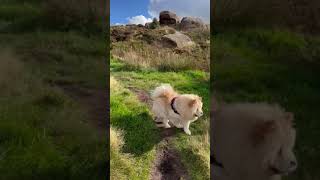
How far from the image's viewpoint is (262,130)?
67.3 inches

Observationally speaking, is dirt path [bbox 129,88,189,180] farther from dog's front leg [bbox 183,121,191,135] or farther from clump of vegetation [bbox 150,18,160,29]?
clump of vegetation [bbox 150,18,160,29]

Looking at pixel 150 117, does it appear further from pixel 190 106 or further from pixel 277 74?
pixel 277 74

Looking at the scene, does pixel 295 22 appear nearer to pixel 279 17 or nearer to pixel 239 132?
pixel 279 17

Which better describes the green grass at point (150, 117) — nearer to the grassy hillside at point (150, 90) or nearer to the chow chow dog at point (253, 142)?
the grassy hillside at point (150, 90)

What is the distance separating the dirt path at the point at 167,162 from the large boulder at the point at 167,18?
33cm

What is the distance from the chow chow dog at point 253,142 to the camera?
1724 millimetres

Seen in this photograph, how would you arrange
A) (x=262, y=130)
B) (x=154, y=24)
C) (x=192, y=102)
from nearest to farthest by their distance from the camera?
(x=262, y=130), (x=192, y=102), (x=154, y=24)

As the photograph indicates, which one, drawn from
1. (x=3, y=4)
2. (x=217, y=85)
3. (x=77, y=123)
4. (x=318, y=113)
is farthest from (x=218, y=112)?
(x=3, y=4)

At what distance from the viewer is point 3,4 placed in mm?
2250

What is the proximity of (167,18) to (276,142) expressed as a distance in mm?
761

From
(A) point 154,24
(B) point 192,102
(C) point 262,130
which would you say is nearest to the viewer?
(C) point 262,130

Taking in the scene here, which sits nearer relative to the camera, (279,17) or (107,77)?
(107,77)

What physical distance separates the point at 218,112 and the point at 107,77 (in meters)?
0.49

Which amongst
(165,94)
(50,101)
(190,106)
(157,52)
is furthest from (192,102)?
(50,101)
